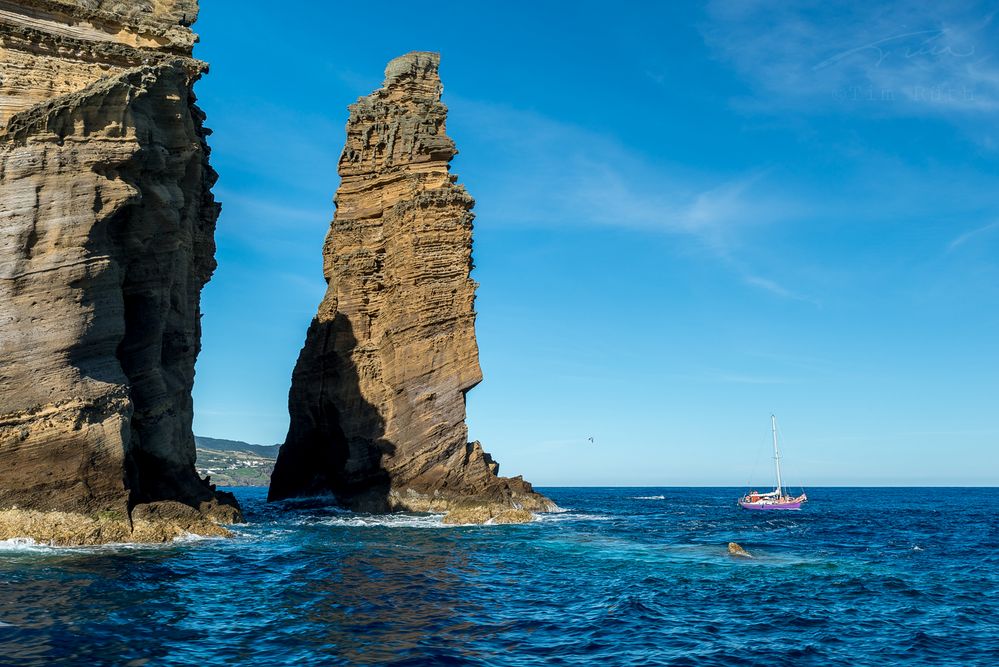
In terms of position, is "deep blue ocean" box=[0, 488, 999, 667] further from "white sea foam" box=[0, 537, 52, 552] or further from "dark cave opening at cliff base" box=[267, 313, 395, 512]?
"dark cave opening at cliff base" box=[267, 313, 395, 512]

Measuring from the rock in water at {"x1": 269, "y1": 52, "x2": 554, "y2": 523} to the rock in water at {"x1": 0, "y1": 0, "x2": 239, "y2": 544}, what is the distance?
16.1 m

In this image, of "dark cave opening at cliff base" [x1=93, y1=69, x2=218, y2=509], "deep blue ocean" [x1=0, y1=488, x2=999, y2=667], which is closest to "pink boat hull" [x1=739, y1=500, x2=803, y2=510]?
"deep blue ocean" [x1=0, y1=488, x2=999, y2=667]

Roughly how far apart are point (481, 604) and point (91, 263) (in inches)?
758

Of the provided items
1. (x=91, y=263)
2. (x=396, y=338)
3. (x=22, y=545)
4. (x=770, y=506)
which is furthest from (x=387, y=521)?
(x=770, y=506)

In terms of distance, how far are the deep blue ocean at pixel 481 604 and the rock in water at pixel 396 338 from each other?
1627 cm

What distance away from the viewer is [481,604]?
2019 centimetres

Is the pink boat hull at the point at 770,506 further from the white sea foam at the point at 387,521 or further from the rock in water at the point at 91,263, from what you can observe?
the rock in water at the point at 91,263

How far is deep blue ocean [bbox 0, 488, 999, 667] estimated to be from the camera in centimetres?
1545

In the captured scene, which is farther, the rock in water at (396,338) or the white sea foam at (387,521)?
the rock in water at (396,338)

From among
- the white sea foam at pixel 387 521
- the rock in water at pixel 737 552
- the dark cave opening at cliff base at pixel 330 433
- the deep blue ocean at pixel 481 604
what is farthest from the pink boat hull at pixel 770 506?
the rock in water at pixel 737 552

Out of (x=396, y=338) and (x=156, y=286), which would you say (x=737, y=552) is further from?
(x=396, y=338)

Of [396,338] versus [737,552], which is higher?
[396,338]

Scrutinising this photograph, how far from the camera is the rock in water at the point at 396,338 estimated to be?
5153cm

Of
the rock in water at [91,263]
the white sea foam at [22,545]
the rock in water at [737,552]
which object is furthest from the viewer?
the rock in water at [737,552]
